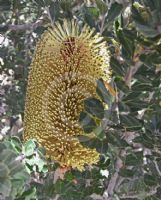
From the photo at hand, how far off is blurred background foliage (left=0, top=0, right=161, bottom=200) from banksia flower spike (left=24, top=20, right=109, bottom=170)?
3 centimetres

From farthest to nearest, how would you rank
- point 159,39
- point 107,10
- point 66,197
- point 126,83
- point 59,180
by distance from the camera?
point 66,197 → point 59,180 → point 107,10 → point 126,83 → point 159,39

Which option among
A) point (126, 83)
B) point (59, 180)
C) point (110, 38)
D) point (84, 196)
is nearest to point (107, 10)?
point (110, 38)

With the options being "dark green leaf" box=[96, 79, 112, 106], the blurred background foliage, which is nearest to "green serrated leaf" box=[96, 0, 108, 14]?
the blurred background foliage

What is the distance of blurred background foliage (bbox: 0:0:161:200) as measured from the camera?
1.19 m

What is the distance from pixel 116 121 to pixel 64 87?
14 centimetres

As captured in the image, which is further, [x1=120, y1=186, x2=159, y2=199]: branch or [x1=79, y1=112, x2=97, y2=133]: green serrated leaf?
[x1=120, y1=186, x2=159, y2=199]: branch

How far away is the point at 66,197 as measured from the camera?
65.2 inches

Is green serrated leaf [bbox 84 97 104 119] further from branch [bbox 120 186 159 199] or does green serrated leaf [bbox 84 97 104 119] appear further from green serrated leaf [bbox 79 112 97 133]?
branch [bbox 120 186 159 199]

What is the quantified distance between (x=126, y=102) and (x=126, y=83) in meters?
0.05

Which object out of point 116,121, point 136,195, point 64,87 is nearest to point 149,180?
point 136,195

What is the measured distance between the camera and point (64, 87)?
4.24 ft

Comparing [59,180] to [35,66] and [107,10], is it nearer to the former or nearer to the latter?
[35,66]

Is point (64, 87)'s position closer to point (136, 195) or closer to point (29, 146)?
point (29, 146)

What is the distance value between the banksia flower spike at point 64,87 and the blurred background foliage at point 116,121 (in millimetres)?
35
